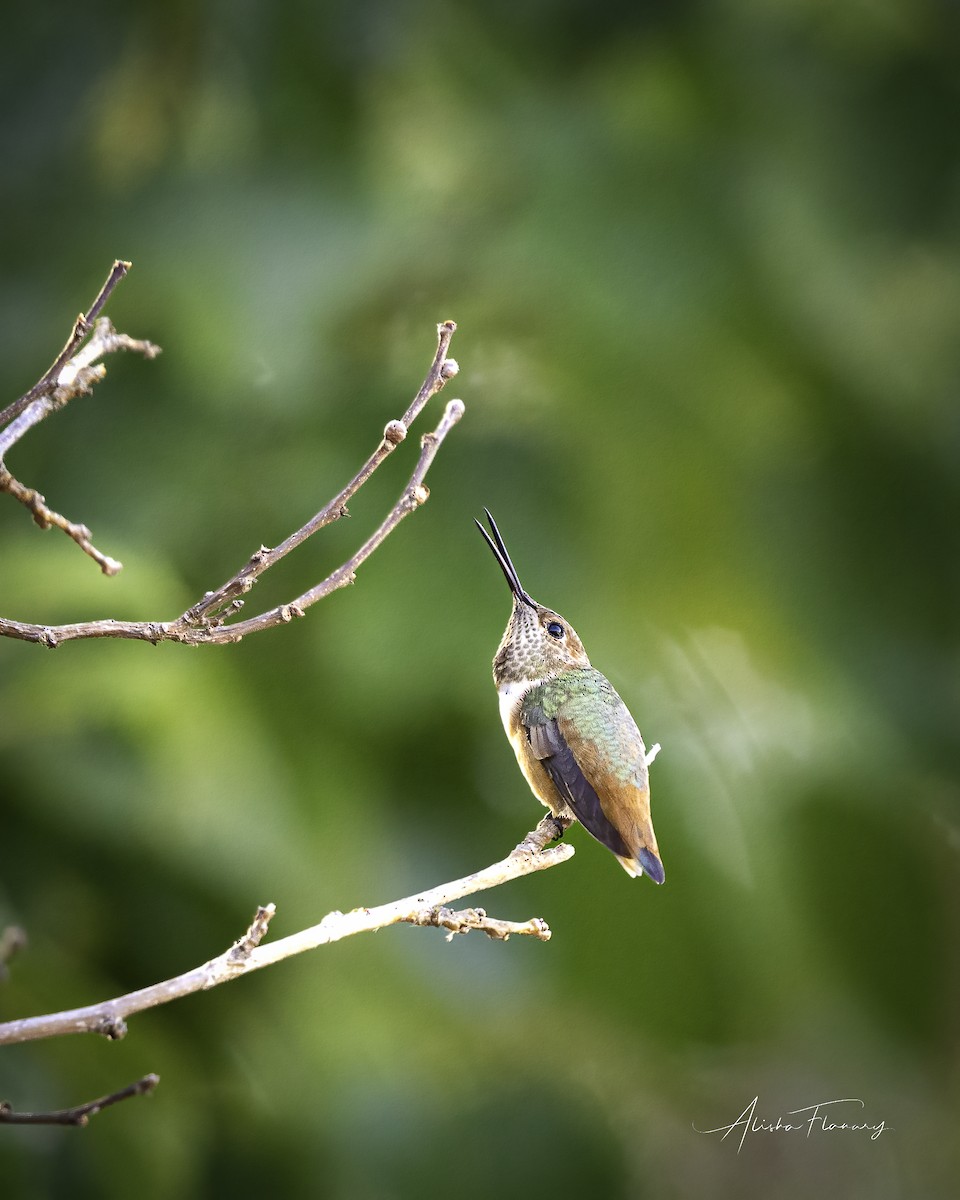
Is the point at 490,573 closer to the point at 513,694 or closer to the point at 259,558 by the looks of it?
the point at 513,694

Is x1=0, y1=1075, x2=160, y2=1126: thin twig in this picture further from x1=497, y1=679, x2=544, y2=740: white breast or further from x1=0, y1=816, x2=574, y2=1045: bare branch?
x1=497, y1=679, x2=544, y2=740: white breast

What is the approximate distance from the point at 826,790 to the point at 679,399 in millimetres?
1031

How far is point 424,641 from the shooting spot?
2.62m

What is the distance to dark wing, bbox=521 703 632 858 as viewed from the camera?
80cm

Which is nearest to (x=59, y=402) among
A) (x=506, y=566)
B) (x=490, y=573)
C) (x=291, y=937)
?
(x=506, y=566)

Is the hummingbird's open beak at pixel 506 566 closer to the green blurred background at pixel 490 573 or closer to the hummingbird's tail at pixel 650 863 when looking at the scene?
the hummingbird's tail at pixel 650 863

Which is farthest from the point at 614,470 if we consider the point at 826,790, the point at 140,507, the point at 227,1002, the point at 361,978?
the point at 227,1002

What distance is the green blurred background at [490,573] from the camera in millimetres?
2490

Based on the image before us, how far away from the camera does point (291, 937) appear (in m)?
0.65

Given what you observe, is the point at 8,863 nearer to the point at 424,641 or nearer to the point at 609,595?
the point at 424,641

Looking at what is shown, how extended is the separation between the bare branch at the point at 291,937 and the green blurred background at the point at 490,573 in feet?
4.91

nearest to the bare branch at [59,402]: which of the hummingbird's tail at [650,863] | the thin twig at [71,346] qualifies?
the thin twig at [71,346]

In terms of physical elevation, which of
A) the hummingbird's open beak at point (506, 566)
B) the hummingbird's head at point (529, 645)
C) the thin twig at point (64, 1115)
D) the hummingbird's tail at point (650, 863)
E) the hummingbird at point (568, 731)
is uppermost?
the hummingbird's open beak at point (506, 566)

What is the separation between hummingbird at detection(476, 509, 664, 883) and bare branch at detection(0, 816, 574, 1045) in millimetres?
47
